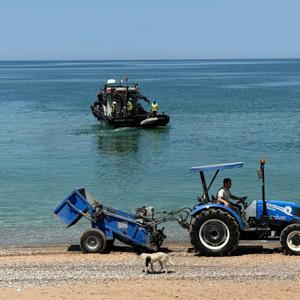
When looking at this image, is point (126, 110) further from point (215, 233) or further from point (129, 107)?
point (215, 233)

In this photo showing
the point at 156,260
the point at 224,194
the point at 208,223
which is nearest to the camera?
the point at 156,260

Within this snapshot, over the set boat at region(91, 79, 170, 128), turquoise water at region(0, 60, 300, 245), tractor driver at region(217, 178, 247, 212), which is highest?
tractor driver at region(217, 178, 247, 212)

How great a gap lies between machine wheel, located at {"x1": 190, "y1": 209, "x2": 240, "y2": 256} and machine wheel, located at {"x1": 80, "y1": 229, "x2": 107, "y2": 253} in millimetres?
1908

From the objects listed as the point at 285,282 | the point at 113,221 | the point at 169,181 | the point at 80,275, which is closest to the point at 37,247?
the point at 113,221

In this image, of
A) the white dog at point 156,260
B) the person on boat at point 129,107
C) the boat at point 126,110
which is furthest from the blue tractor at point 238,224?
the person on boat at point 129,107

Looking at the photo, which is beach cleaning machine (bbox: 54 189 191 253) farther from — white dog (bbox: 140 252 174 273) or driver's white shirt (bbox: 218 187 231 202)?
white dog (bbox: 140 252 174 273)

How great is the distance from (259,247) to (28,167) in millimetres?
18535

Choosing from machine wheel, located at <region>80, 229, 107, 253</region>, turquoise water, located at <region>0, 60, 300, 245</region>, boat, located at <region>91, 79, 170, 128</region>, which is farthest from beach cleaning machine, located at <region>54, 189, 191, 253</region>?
boat, located at <region>91, 79, 170, 128</region>

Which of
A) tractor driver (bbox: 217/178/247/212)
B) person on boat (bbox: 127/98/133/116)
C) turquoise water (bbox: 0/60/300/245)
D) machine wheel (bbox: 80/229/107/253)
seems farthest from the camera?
person on boat (bbox: 127/98/133/116)

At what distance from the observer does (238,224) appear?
45.0 feet

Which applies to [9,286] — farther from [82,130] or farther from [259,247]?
[82,130]

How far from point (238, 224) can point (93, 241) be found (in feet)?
9.91

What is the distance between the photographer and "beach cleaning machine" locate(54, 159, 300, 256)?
540 inches

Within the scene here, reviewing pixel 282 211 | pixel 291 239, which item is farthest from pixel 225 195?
pixel 291 239
